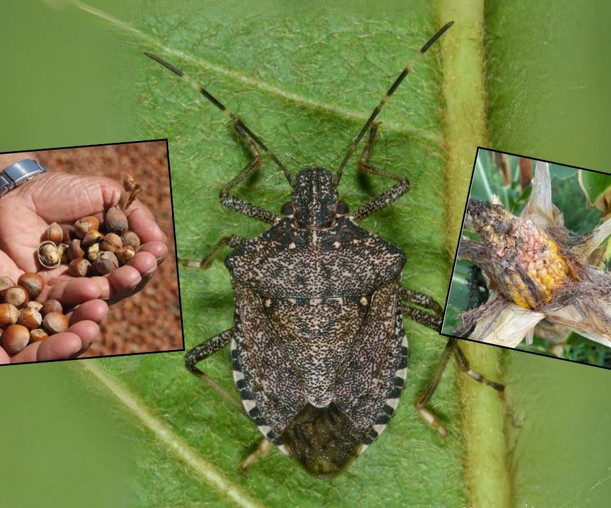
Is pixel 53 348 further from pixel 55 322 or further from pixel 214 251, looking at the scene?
pixel 214 251

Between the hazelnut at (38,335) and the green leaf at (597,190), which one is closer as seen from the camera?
the green leaf at (597,190)

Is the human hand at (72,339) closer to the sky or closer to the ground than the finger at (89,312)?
closer to the ground

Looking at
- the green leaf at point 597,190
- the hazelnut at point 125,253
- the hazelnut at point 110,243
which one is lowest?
the hazelnut at point 125,253

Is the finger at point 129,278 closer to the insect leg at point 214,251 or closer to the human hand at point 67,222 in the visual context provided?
the human hand at point 67,222

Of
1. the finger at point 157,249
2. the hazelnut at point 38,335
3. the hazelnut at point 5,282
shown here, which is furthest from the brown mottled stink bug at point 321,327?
the hazelnut at point 5,282

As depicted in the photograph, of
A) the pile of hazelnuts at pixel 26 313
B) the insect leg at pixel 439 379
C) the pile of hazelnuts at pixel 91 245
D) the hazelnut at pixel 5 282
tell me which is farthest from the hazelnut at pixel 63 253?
the insect leg at pixel 439 379
